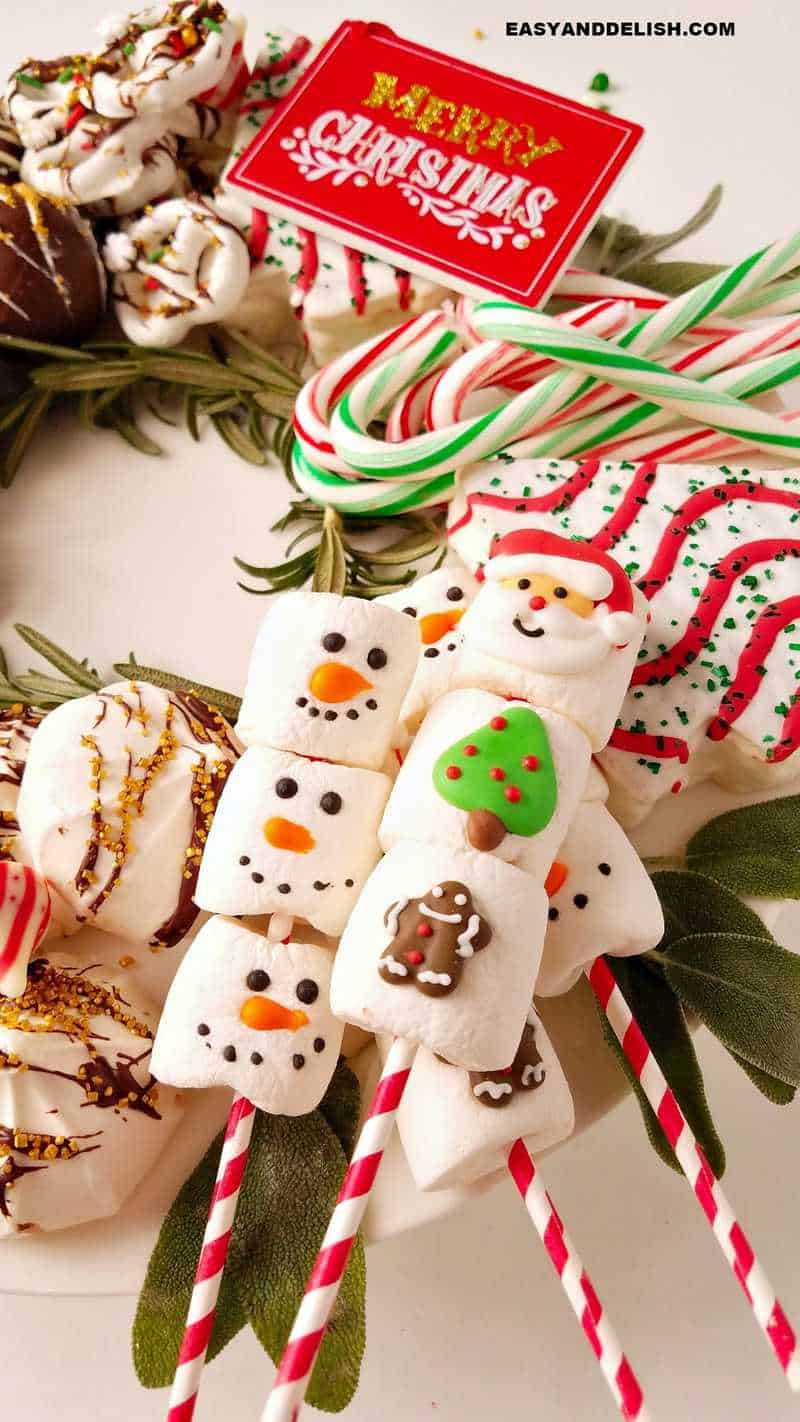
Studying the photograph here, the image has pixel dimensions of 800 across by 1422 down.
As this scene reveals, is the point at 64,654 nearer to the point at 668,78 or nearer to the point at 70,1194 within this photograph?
the point at 70,1194

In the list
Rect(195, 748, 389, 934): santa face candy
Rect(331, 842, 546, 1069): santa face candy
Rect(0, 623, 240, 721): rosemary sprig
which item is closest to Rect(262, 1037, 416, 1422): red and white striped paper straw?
Rect(331, 842, 546, 1069): santa face candy

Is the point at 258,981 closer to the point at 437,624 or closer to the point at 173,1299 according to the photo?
the point at 173,1299

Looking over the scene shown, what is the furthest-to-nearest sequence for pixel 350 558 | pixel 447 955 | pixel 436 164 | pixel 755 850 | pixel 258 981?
pixel 436 164, pixel 350 558, pixel 755 850, pixel 258 981, pixel 447 955

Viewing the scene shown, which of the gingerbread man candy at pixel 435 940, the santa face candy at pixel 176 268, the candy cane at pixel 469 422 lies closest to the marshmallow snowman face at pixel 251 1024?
the gingerbread man candy at pixel 435 940

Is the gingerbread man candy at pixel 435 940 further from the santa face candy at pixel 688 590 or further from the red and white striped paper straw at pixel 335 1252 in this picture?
the santa face candy at pixel 688 590

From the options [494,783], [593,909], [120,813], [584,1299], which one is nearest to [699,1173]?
[584,1299]

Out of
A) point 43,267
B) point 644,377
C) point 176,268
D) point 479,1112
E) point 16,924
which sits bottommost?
point 16,924

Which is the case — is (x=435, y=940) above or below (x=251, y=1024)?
above

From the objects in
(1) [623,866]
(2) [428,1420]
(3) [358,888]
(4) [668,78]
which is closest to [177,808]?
(3) [358,888]
